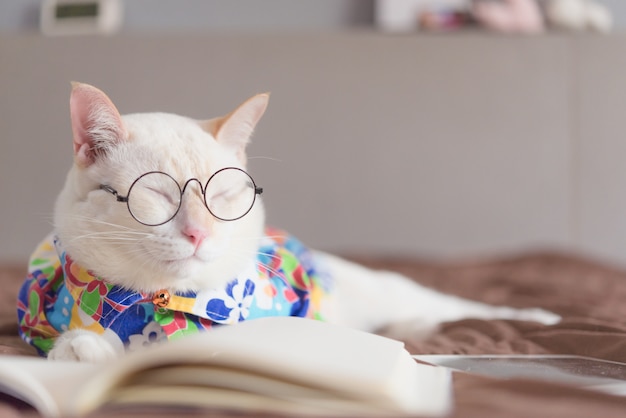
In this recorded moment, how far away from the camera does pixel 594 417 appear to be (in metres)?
0.60

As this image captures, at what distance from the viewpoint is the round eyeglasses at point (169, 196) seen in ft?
2.73

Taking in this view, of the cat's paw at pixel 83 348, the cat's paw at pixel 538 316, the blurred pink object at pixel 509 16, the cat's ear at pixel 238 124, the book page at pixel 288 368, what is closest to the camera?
the book page at pixel 288 368

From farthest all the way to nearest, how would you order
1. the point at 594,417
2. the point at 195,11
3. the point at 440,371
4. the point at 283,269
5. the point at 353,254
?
the point at 195,11, the point at 353,254, the point at 283,269, the point at 440,371, the point at 594,417

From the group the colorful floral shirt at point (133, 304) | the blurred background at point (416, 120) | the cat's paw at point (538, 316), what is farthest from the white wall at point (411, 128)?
the colorful floral shirt at point (133, 304)

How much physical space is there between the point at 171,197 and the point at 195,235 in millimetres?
61

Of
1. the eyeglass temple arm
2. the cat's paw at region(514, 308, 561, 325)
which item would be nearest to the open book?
the eyeglass temple arm

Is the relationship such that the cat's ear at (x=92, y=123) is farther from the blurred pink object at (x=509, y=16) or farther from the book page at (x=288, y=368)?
the blurred pink object at (x=509, y=16)

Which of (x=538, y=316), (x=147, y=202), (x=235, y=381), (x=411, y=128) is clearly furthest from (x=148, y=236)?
(x=411, y=128)

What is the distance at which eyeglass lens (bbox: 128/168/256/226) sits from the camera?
83 centimetres

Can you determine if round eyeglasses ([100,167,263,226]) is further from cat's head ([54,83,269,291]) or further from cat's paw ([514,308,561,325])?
cat's paw ([514,308,561,325])

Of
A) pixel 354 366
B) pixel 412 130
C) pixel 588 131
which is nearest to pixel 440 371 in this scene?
pixel 354 366

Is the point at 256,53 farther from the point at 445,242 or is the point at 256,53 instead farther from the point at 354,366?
the point at 354,366

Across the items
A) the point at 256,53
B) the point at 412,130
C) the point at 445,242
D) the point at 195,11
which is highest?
the point at 195,11

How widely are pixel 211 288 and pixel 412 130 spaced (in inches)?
71.9
